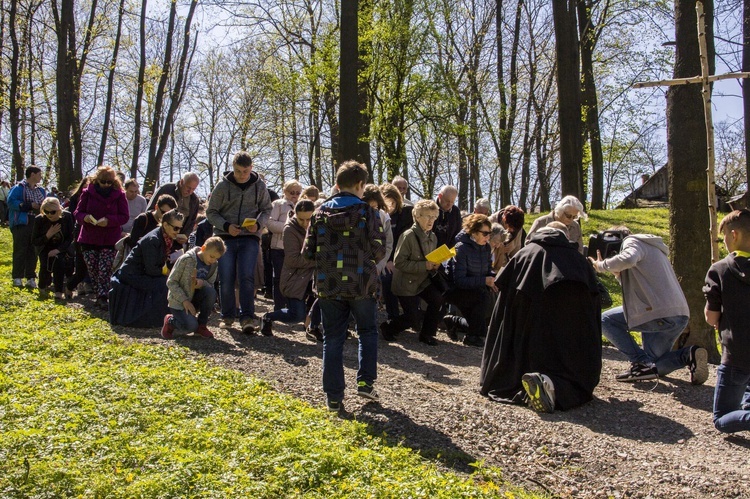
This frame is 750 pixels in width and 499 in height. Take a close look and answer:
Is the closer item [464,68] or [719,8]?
[719,8]

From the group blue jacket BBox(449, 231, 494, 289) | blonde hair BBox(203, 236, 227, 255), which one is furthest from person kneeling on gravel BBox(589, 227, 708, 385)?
blonde hair BBox(203, 236, 227, 255)

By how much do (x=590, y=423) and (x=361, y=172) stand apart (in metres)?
2.89

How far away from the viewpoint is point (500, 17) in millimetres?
31672

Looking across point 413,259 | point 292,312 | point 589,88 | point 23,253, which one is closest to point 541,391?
point 413,259

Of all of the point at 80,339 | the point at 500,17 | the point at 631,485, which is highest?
the point at 500,17

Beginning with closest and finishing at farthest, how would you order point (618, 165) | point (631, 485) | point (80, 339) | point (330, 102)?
point (631, 485) < point (80, 339) < point (330, 102) < point (618, 165)

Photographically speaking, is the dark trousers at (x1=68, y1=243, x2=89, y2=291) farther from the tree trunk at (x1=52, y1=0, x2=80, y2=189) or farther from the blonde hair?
the tree trunk at (x1=52, y1=0, x2=80, y2=189)

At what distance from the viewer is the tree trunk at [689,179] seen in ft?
28.0

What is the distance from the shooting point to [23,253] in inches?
508

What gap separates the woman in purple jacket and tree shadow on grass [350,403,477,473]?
647cm

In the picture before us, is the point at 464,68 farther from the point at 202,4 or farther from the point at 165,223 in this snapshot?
the point at 165,223

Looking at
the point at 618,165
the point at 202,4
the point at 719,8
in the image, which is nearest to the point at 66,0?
the point at 202,4

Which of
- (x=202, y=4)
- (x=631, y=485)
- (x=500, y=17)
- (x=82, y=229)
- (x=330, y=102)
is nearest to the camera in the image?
(x=631, y=485)

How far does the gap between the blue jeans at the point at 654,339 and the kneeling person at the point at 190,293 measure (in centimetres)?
456
